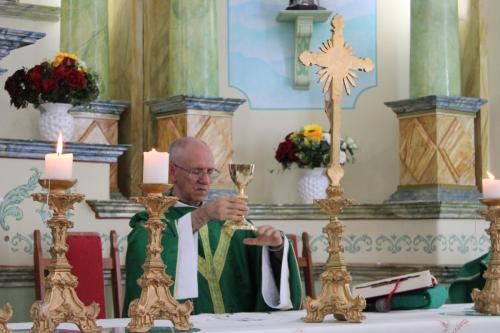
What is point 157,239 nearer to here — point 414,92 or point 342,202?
point 342,202

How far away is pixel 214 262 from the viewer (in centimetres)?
546

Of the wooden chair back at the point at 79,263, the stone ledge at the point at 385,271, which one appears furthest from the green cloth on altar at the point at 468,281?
the stone ledge at the point at 385,271

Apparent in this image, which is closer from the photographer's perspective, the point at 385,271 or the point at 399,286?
the point at 399,286

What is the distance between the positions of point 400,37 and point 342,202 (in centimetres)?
546

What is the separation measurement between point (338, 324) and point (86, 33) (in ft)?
16.4

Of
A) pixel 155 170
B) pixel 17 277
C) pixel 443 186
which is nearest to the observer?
pixel 155 170

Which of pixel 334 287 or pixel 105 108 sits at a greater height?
pixel 105 108

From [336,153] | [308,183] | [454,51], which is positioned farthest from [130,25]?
[336,153]

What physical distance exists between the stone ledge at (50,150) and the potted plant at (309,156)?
1.76 meters

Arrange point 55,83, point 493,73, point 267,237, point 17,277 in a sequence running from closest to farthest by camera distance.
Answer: point 267,237 → point 17,277 → point 55,83 → point 493,73

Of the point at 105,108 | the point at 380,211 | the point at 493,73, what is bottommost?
the point at 380,211

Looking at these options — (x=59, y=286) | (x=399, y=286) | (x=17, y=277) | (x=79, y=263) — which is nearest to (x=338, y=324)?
(x=399, y=286)

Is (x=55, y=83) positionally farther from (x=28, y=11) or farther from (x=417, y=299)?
(x=417, y=299)

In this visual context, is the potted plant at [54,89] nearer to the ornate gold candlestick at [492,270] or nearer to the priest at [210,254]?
the priest at [210,254]
